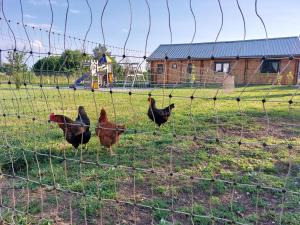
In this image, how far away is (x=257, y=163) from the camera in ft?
9.43

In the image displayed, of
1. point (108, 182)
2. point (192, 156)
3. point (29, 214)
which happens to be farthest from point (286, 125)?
point (29, 214)

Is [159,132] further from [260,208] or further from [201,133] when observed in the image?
[260,208]

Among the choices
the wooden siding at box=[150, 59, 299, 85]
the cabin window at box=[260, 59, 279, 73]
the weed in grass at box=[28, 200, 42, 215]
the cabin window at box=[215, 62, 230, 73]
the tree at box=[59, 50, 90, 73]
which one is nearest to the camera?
the wooden siding at box=[150, 59, 299, 85]

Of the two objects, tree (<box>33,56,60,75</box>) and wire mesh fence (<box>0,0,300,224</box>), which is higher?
tree (<box>33,56,60,75</box>)

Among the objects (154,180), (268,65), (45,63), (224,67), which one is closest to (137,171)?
(154,180)

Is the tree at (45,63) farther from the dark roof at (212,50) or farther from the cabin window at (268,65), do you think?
the cabin window at (268,65)

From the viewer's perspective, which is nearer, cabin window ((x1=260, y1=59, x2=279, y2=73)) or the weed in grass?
cabin window ((x1=260, y1=59, x2=279, y2=73))

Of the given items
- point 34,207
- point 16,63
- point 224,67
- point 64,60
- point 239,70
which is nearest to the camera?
point 64,60

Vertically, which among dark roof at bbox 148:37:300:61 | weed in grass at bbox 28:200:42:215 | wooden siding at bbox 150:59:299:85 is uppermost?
dark roof at bbox 148:37:300:61

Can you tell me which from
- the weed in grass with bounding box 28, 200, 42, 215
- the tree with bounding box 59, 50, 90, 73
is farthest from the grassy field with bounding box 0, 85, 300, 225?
the tree with bounding box 59, 50, 90, 73

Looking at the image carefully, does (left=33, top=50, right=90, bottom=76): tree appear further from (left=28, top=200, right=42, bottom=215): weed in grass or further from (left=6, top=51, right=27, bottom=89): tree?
(left=28, top=200, right=42, bottom=215): weed in grass

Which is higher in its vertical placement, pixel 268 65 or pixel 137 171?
pixel 268 65

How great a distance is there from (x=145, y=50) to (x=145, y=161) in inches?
69.1

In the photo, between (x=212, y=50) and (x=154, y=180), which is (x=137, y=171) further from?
(x=212, y=50)
